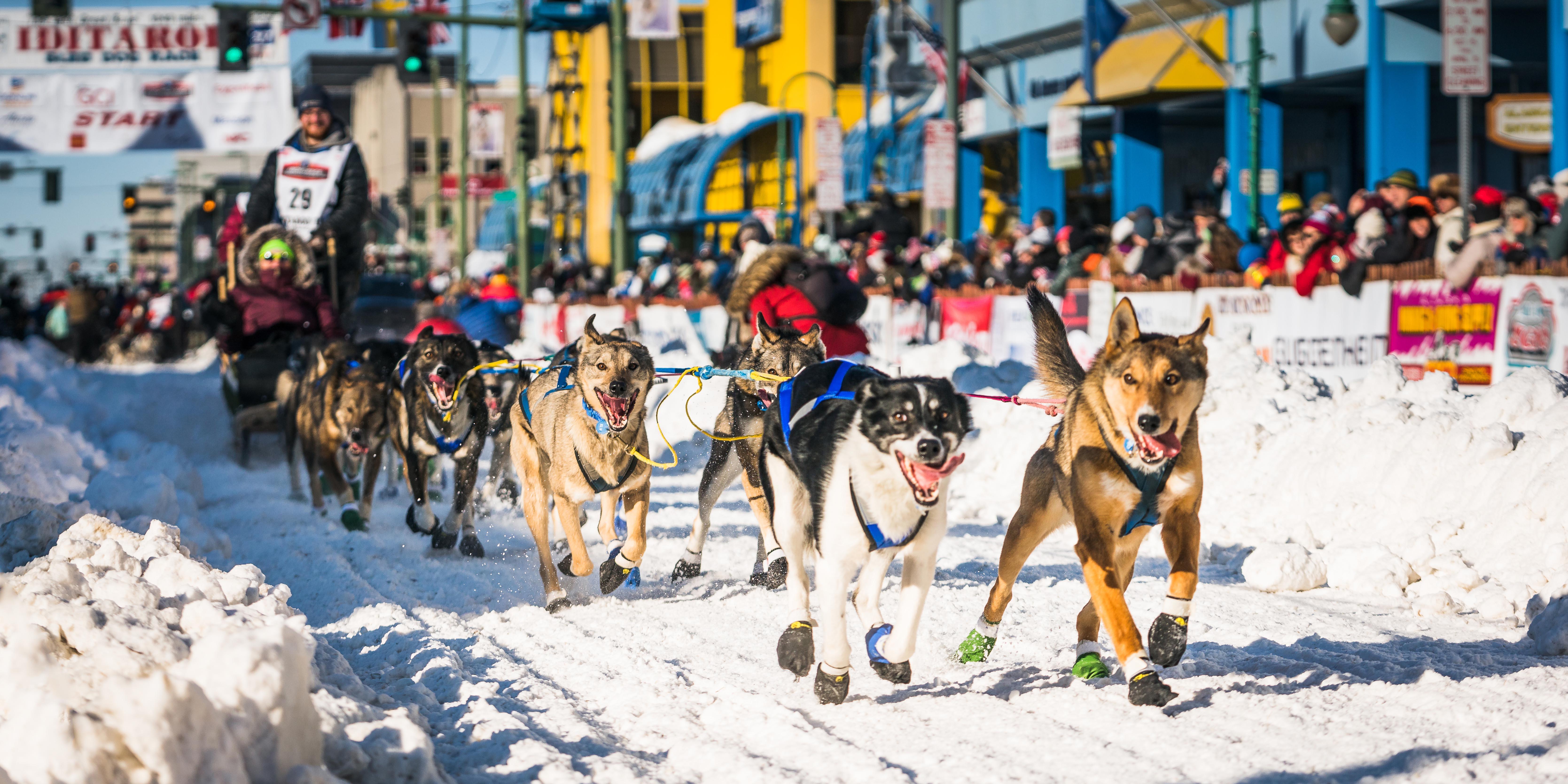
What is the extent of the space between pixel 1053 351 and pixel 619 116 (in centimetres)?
1962

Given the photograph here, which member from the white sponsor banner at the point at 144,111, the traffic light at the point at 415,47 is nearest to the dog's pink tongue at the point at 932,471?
the traffic light at the point at 415,47

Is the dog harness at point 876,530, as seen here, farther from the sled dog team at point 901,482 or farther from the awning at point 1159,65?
the awning at point 1159,65

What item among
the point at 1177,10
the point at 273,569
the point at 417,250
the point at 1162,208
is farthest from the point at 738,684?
the point at 417,250

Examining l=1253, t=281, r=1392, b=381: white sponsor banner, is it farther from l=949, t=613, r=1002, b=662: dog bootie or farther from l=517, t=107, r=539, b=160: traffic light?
l=517, t=107, r=539, b=160: traffic light

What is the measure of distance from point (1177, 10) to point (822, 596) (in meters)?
20.5

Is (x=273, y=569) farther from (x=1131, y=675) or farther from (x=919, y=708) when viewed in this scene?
(x=1131, y=675)

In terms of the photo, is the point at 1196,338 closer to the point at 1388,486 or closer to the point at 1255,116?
the point at 1388,486

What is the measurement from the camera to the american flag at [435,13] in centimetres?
2275

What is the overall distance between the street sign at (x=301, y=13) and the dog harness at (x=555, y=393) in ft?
55.1

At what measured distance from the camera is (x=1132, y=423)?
4.54m

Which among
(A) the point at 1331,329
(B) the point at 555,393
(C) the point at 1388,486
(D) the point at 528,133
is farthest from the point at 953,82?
(D) the point at 528,133

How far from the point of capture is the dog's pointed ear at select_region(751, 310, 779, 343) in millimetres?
6898

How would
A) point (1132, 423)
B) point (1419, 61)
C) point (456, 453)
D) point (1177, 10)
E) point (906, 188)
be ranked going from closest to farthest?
point (1132, 423) → point (456, 453) → point (1419, 61) → point (1177, 10) → point (906, 188)

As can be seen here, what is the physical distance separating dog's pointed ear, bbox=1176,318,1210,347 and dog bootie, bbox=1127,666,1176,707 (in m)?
1.02
